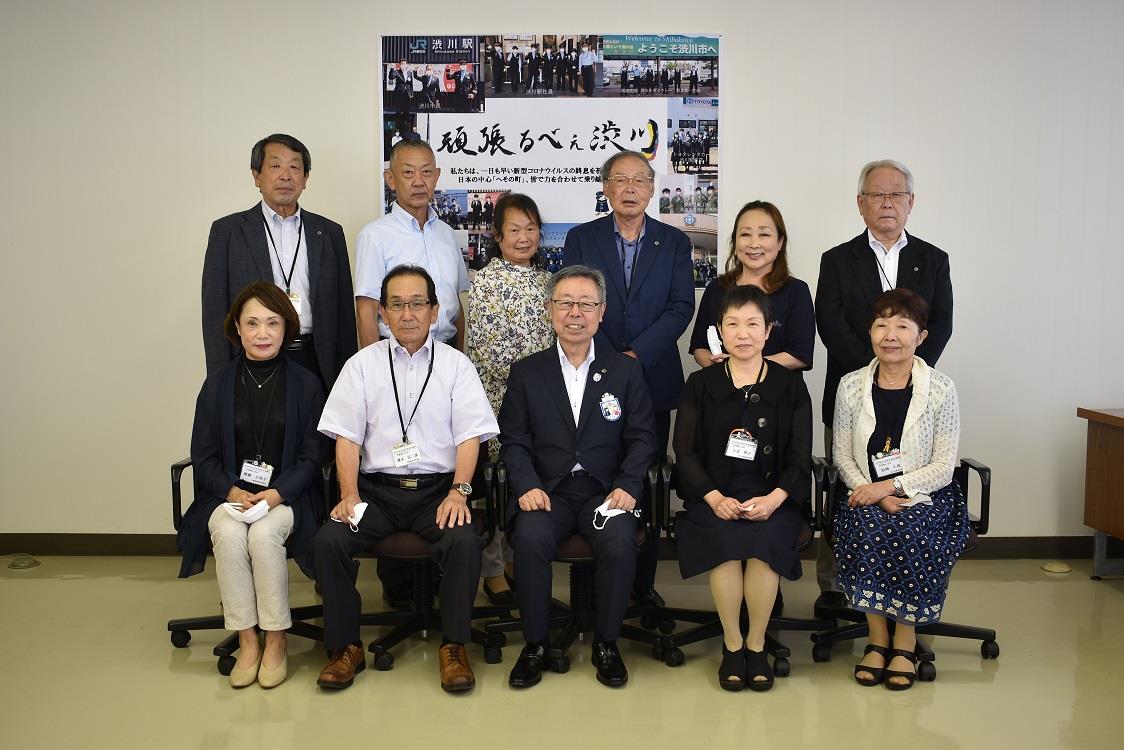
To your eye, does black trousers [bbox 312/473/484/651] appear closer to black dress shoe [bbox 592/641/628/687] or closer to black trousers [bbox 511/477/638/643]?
black trousers [bbox 511/477/638/643]

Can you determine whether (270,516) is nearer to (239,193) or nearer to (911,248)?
(239,193)

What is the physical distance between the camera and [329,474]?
3.46 meters

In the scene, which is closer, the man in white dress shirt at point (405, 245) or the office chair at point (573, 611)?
the office chair at point (573, 611)

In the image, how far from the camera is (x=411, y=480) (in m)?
3.45

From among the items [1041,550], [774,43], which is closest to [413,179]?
[774,43]

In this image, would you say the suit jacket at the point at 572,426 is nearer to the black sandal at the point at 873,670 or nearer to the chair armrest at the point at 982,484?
the black sandal at the point at 873,670

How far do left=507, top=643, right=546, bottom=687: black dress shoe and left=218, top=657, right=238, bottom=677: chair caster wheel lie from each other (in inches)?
38.3

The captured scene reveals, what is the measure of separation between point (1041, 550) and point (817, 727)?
7.96ft

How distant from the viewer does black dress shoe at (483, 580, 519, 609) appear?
399cm

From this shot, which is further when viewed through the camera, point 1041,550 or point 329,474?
point 1041,550

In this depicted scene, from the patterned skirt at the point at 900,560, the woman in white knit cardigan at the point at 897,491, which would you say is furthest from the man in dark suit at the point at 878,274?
the patterned skirt at the point at 900,560

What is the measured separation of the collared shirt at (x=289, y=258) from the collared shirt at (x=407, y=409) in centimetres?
52

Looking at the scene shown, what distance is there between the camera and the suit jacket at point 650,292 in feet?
12.5

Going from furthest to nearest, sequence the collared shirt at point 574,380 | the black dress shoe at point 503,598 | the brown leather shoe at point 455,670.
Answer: the black dress shoe at point 503,598
the collared shirt at point 574,380
the brown leather shoe at point 455,670
